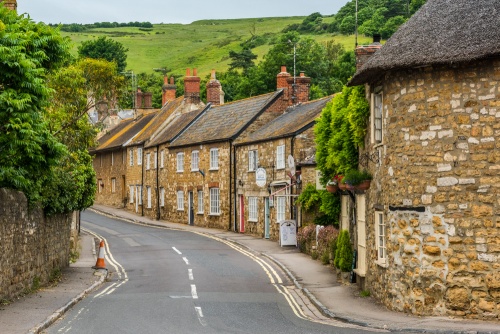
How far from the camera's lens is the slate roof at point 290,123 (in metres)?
39.9

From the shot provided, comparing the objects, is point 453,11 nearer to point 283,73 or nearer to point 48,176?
point 48,176

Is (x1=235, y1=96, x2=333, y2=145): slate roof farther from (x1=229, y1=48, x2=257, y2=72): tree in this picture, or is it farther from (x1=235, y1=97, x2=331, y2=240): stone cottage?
(x1=229, y1=48, x2=257, y2=72): tree

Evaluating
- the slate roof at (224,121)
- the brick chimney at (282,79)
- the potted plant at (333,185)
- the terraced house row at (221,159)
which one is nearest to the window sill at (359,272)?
the potted plant at (333,185)

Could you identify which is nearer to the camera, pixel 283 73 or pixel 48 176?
pixel 48 176

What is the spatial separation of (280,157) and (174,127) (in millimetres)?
19384

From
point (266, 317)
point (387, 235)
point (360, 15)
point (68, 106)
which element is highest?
point (360, 15)

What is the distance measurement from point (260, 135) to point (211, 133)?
7.02 meters

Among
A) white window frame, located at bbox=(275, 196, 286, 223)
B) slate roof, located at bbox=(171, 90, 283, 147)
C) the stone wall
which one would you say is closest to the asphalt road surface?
the stone wall

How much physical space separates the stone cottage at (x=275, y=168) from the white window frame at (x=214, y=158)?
2.55m

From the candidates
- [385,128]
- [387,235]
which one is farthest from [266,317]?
[385,128]

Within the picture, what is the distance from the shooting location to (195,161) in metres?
51.8

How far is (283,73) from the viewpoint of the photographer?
49906 millimetres

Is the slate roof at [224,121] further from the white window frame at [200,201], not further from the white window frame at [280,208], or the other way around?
the white window frame at [280,208]

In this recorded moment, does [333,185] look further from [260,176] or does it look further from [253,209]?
[253,209]
